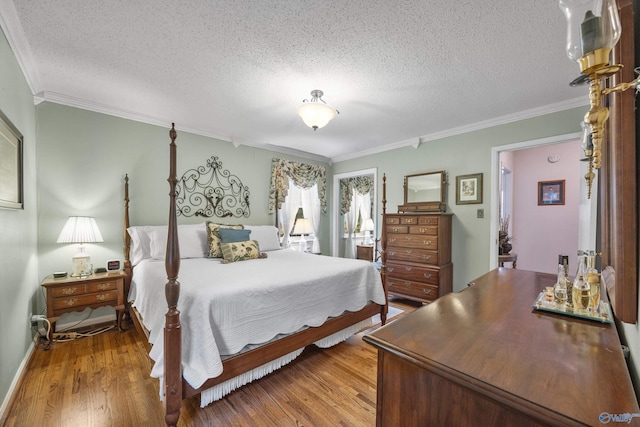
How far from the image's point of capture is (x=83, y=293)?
2555 mm

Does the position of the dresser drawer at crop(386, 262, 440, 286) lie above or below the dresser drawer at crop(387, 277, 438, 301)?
above

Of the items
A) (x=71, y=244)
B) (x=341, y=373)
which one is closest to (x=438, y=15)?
(x=341, y=373)

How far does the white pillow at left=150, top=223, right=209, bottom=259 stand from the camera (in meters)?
2.96

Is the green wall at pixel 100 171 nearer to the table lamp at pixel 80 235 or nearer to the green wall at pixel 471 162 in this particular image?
the table lamp at pixel 80 235

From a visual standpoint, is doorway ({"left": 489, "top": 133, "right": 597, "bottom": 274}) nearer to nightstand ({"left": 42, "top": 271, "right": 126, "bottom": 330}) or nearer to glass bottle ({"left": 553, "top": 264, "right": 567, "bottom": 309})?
glass bottle ({"left": 553, "top": 264, "right": 567, "bottom": 309})

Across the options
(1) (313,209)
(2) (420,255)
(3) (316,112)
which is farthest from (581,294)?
(1) (313,209)

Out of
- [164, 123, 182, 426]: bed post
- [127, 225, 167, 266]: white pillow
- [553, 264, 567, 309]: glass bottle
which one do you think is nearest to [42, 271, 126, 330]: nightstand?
[127, 225, 167, 266]: white pillow

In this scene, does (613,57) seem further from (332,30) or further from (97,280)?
(97,280)

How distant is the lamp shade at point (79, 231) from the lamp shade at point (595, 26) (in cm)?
360

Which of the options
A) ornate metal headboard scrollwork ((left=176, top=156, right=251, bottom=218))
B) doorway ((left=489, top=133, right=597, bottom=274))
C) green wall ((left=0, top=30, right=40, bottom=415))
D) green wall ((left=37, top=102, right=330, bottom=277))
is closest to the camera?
green wall ((left=0, top=30, right=40, bottom=415))

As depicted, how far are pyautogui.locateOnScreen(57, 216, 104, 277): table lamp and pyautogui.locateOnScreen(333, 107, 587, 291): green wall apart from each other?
4.10 meters

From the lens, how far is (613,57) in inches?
29.0

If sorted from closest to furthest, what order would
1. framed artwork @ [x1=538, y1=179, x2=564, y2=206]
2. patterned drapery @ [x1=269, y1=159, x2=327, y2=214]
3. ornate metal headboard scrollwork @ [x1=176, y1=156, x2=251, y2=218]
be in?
ornate metal headboard scrollwork @ [x1=176, y1=156, x2=251, y2=218]
framed artwork @ [x1=538, y1=179, x2=564, y2=206]
patterned drapery @ [x1=269, y1=159, x2=327, y2=214]

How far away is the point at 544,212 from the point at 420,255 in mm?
2489
